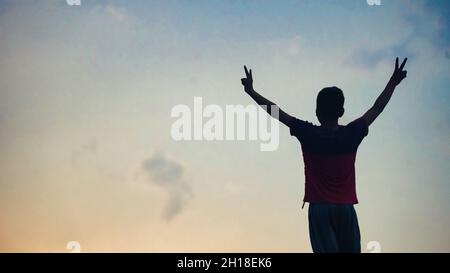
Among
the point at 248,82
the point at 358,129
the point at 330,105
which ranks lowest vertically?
the point at 358,129

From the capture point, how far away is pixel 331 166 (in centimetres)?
359

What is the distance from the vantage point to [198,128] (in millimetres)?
4105

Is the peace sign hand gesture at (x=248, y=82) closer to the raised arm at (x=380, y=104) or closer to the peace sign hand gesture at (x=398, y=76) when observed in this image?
the raised arm at (x=380, y=104)

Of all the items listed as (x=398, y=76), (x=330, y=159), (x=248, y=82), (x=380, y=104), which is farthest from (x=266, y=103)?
(x=398, y=76)

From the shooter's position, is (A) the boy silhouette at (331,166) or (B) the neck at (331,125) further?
(B) the neck at (331,125)

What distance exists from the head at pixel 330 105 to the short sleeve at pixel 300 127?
12 centimetres

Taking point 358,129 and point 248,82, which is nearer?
point 358,129

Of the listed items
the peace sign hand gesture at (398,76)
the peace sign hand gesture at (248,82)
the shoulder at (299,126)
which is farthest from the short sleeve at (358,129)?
the peace sign hand gesture at (248,82)

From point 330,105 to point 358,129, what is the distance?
297 mm

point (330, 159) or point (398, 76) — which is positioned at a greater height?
point (398, 76)

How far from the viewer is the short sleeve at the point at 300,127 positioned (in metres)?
3.63

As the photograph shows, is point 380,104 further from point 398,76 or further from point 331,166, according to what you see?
point 331,166

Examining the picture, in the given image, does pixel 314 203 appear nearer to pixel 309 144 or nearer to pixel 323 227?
pixel 323 227
